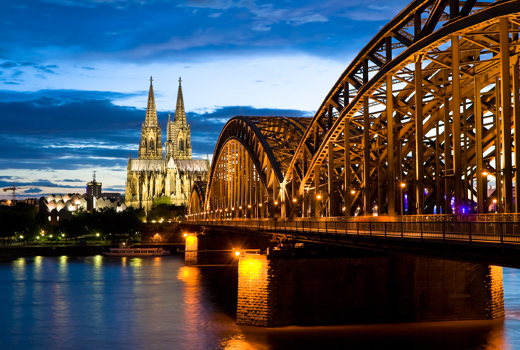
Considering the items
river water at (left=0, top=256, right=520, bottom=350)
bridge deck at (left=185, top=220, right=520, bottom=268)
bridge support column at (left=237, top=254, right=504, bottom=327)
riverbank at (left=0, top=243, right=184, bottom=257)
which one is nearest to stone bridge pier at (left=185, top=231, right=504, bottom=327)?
bridge support column at (left=237, top=254, right=504, bottom=327)

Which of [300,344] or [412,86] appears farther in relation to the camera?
[412,86]

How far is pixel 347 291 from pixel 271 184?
110ft

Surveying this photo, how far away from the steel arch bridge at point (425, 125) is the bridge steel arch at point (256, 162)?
0.33 meters

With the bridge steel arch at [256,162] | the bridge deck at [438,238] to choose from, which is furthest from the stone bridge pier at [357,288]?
the bridge steel arch at [256,162]

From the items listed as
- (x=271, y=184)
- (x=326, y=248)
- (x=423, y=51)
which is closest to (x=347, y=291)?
(x=326, y=248)

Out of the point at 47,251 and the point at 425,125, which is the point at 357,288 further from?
the point at 47,251

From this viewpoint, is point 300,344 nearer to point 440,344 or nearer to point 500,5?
point 440,344

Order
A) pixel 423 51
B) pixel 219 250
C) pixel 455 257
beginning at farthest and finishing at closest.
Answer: pixel 219 250, pixel 423 51, pixel 455 257

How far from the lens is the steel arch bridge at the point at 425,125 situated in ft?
98.1

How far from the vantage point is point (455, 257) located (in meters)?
25.2

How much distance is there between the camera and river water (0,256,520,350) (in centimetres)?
4094

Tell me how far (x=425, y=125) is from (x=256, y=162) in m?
38.9

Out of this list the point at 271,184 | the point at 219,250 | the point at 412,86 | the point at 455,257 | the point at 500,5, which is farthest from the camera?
the point at 219,250

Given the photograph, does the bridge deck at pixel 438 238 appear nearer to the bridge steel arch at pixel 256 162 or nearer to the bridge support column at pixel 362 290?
the bridge support column at pixel 362 290
